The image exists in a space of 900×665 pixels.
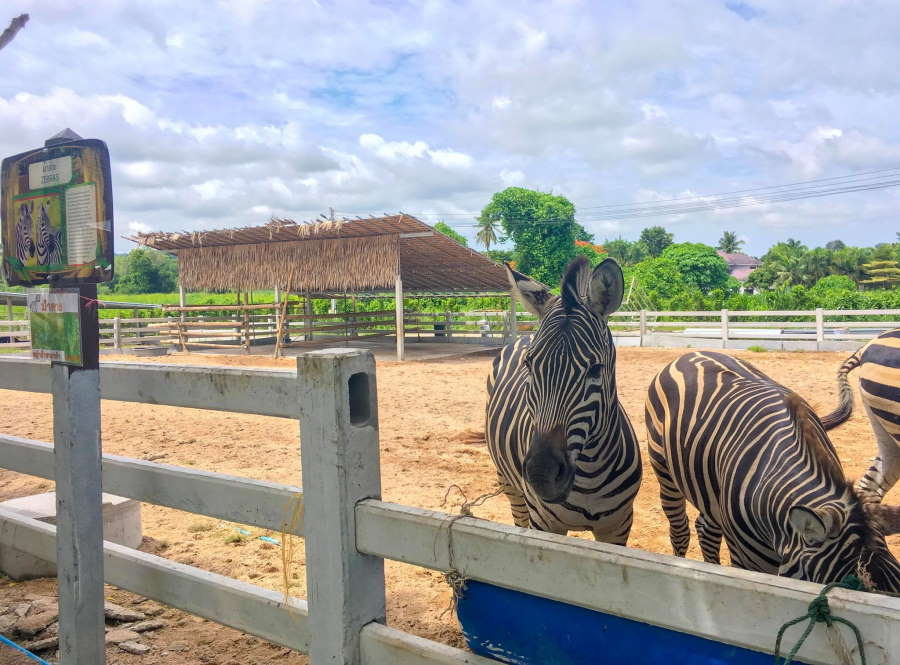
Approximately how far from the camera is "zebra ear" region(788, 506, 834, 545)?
1782 millimetres

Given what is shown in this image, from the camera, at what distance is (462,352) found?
63.0 ft

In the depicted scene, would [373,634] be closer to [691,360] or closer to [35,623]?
[35,623]

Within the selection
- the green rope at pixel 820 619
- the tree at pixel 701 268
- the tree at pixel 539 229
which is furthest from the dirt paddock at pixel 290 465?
the tree at pixel 701 268

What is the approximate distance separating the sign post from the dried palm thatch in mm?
13900

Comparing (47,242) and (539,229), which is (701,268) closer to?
(539,229)

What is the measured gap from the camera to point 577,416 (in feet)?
8.13

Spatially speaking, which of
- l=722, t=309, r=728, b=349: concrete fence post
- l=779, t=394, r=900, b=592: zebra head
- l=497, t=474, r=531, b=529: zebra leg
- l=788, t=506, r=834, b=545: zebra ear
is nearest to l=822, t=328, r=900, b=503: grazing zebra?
l=497, t=474, r=531, b=529: zebra leg

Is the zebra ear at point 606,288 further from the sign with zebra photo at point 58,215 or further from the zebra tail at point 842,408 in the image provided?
the sign with zebra photo at point 58,215

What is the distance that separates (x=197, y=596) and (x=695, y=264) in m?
51.7

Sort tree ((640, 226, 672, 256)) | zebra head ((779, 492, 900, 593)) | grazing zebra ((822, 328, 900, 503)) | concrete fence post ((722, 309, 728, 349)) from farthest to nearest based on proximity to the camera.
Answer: tree ((640, 226, 672, 256)) < concrete fence post ((722, 309, 728, 349)) < grazing zebra ((822, 328, 900, 503)) < zebra head ((779, 492, 900, 593))

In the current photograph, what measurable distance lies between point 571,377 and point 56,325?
1.81 m

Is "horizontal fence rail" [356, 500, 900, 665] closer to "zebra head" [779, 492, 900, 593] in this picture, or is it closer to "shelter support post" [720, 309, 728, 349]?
"zebra head" [779, 492, 900, 593]

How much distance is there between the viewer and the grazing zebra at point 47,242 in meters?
2.30

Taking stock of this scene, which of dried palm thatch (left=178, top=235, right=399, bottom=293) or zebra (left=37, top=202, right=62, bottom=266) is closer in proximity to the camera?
zebra (left=37, top=202, right=62, bottom=266)
